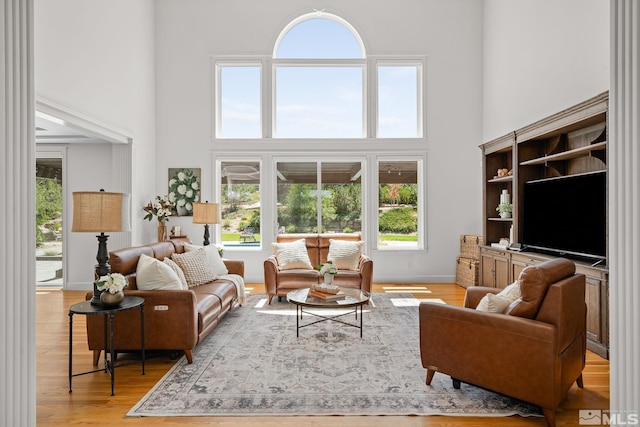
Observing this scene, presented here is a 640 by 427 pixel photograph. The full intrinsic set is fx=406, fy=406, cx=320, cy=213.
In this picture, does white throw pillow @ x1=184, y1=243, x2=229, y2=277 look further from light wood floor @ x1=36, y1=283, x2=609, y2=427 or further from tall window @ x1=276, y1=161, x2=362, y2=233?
tall window @ x1=276, y1=161, x2=362, y2=233

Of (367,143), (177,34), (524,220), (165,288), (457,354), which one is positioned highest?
(177,34)

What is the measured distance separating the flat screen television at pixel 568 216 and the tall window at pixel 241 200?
14.8ft

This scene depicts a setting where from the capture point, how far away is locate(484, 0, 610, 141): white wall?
175 inches

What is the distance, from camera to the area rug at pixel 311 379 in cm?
273

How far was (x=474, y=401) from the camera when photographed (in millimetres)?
2818

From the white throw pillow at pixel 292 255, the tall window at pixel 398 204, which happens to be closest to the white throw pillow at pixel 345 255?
the white throw pillow at pixel 292 255

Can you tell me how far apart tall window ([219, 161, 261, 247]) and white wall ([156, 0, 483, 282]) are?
0.41 metres

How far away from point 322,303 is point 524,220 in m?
3.18

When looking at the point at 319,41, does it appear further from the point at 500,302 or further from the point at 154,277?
the point at 500,302

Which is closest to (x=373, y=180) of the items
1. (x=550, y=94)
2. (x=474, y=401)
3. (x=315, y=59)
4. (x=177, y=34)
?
(x=315, y=59)

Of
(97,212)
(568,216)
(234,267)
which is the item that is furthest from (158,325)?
(568,216)

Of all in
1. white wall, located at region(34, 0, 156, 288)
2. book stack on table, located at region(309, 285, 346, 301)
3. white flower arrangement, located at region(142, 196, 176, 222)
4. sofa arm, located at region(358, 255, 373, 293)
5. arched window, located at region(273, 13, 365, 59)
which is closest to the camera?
book stack on table, located at region(309, 285, 346, 301)

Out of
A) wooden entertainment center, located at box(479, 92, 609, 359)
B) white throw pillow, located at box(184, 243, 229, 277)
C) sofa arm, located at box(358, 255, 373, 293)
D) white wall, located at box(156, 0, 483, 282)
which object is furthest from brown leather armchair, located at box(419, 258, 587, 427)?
white wall, located at box(156, 0, 483, 282)
